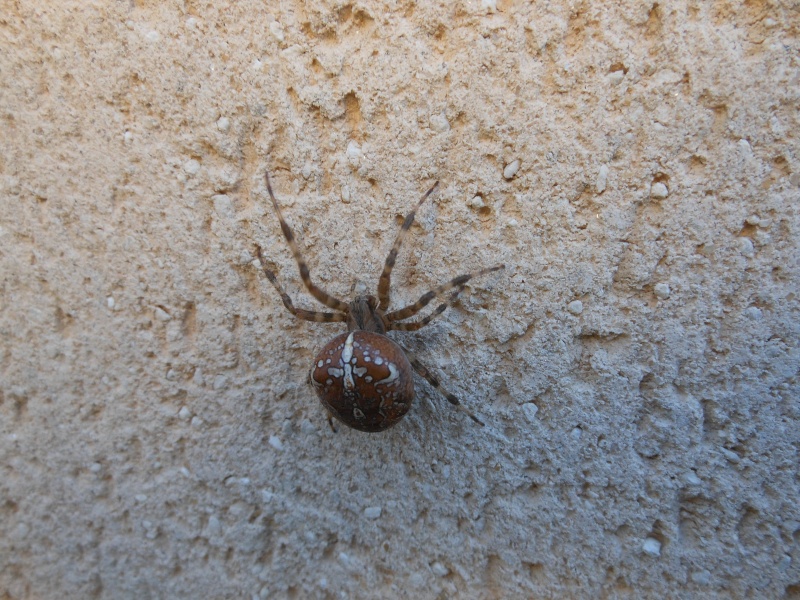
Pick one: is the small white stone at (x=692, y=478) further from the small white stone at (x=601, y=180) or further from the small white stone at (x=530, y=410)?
the small white stone at (x=601, y=180)

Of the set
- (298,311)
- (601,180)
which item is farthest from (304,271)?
(601,180)

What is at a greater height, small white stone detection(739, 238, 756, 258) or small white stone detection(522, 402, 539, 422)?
small white stone detection(739, 238, 756, 258)

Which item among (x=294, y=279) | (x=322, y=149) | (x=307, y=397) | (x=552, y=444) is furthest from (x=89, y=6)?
(x=552, y=444)

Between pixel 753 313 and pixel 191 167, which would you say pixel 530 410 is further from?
pixel 191 167

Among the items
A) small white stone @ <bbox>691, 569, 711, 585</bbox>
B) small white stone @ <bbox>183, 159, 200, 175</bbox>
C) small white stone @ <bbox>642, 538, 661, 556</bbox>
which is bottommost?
small white stone @ <bbox>691, 569, 711, 585</bbox>

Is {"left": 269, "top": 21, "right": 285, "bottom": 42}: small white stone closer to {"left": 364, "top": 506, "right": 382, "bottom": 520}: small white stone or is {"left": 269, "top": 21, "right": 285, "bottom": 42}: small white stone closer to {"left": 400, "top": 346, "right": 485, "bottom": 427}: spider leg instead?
{"left": 400, "top": 346, "right": 485, "bottom": 427}: spider leg

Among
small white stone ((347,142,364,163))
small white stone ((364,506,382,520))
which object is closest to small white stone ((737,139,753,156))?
small white stone ((347,142,364,163))

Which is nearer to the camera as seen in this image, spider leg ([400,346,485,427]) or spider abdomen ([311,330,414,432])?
spider abdomen ([311,330,414,432])
